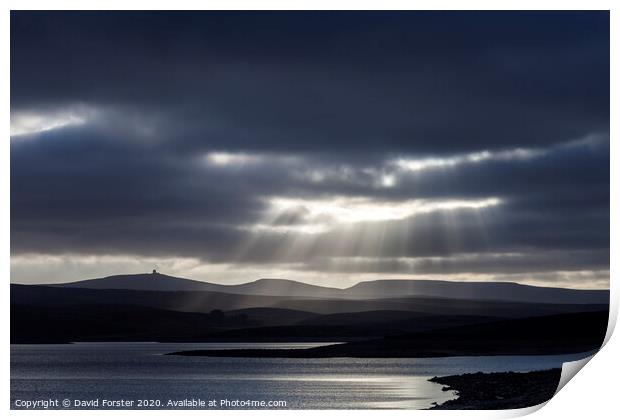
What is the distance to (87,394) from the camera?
641 inches

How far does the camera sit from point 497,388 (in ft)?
51.6

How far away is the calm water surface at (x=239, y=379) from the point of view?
52.1 ft

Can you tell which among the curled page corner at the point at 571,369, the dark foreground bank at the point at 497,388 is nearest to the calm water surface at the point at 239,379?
the dark foreground bank at the point at 497,388

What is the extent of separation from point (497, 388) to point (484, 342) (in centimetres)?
401

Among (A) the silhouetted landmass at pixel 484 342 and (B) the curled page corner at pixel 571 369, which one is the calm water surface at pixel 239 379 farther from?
(B) the curled page corner at pixel 571 369

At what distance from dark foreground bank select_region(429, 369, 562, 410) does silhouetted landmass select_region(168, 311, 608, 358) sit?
0.70 metres

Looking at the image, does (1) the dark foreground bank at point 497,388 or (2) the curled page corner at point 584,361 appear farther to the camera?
(1) the dark foreground bank at point 497,388

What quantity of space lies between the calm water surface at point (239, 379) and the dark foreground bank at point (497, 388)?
230 mm

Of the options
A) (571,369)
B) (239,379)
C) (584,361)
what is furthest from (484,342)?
(584,361)

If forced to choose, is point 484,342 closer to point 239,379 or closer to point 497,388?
point 497,388

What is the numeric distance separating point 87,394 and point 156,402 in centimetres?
422
